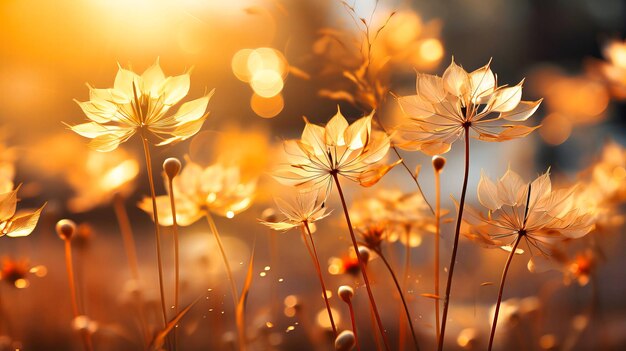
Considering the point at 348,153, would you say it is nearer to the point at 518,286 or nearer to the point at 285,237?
the point at 285,237

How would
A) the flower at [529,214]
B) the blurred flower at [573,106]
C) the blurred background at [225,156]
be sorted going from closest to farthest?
the flower at [529,214], the blurred background at [225,156], the blurred flower at [573,106]

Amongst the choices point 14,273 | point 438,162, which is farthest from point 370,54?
point 14,273

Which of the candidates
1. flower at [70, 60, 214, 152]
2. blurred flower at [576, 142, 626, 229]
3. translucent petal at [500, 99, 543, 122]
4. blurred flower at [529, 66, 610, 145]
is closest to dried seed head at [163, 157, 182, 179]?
flower at [70, 60, 214, 152]

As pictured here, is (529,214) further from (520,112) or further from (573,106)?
(573,106)

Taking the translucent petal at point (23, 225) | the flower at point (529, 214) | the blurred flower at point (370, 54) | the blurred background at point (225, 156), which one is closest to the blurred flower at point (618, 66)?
the blurred background at point (225, 156)

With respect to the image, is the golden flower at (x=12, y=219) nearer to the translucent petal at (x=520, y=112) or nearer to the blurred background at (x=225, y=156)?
the blurred background at (x=225, y=156)

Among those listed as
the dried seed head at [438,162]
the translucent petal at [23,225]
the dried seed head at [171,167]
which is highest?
the dried seed head at [438,162]

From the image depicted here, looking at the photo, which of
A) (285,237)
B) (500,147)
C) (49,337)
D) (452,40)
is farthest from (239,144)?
(452,40)
